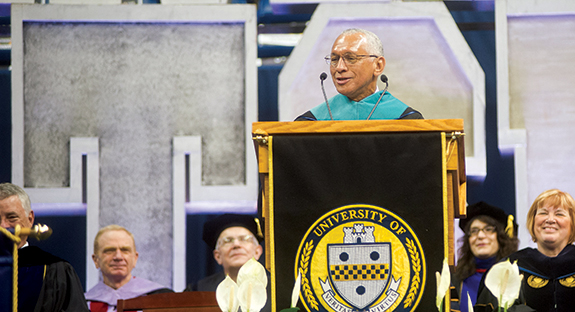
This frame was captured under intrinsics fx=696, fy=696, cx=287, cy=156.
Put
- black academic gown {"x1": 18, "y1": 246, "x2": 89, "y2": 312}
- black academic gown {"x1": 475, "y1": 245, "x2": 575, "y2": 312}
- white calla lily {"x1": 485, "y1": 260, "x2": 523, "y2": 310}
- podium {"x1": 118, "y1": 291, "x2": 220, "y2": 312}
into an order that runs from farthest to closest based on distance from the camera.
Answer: black academic gown {"x1": 18, "y1": 246, "x2": 89, "y2": 312} → black academic gown {"x1": 475, "y1": 245, "x2": 575, "y2": 312} → podium {"x1": 118, "y1": 291, "x2": 220, "y2": 312} → white calla lily {"x1": 485, "y1": 260, "x2": 523, "y2": 310}

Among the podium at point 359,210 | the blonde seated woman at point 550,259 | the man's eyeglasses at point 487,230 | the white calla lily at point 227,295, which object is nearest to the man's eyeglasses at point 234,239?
the man's eyeglasses at point 487,230

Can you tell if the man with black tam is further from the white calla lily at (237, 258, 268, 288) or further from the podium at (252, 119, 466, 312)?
the white calla lily at (237, 258, 268, 288)

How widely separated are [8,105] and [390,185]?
384 cm

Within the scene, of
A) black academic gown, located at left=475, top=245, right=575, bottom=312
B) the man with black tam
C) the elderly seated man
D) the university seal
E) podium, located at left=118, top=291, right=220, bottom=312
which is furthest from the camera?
the man with black tam

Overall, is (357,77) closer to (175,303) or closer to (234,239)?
(175,303)

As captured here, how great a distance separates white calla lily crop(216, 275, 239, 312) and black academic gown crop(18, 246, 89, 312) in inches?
80.2

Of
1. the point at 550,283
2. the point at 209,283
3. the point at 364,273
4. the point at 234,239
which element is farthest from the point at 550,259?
the point at 209,283

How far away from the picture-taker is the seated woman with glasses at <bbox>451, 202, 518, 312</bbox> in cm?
473

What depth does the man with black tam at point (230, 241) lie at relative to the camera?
15.8 feet

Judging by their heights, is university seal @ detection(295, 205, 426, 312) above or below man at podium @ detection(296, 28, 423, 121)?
below

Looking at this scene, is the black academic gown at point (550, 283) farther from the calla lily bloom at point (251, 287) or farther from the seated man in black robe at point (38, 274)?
the seated man in black robe at point (38, 274)

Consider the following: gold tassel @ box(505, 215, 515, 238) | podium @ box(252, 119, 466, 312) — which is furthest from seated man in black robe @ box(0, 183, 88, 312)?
gold tassel @ box(505, 215, 515, 238)

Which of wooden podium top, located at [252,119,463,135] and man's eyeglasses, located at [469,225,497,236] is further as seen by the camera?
man's eyeglasses, located at [469,225,497,236]

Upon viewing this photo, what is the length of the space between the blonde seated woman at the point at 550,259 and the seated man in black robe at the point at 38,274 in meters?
2.21
